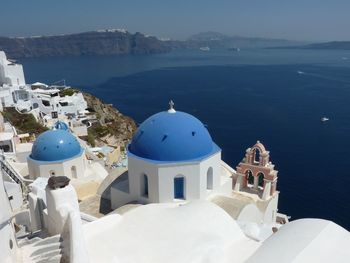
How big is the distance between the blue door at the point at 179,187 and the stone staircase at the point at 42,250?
6.78 metres

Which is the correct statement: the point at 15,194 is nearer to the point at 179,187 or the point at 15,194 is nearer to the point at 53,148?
the point at 53,148

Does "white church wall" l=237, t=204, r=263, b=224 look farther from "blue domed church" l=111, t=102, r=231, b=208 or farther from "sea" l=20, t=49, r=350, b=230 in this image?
"sea" l=20, t=49, r=350, b=230

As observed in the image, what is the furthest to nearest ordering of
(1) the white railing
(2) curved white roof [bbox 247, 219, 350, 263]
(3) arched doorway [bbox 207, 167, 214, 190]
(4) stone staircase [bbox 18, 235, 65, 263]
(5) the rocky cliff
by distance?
(5) the rocky cliff < (3) arched doorway [bbox 207, 167, 214, 190] < (2) curved white roof [bbox 247, 219, 350, 263] < (4) stone staircase [bbox 18, 235, 65, 263] < (1) the white railing

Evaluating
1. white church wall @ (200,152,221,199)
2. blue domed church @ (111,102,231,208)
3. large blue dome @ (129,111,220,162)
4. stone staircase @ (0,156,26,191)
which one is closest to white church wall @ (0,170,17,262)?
blue domed church @ (111,102,231,208)

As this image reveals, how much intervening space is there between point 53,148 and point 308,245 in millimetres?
14454

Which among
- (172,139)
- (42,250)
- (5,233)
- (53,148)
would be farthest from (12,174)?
(5,233)

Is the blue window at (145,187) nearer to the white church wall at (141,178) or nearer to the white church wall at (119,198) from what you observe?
the white church wall at (141,178)

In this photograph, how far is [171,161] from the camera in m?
13.8

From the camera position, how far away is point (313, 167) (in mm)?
43219

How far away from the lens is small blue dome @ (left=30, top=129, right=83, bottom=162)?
61.2ft

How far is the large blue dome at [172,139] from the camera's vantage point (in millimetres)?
13828

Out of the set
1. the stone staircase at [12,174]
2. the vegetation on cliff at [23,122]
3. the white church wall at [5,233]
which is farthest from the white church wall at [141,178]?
the vegetation on cliff at [23,122]

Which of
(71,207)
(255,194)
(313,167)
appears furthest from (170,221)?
(313,167)

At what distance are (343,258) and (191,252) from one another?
159 inches
